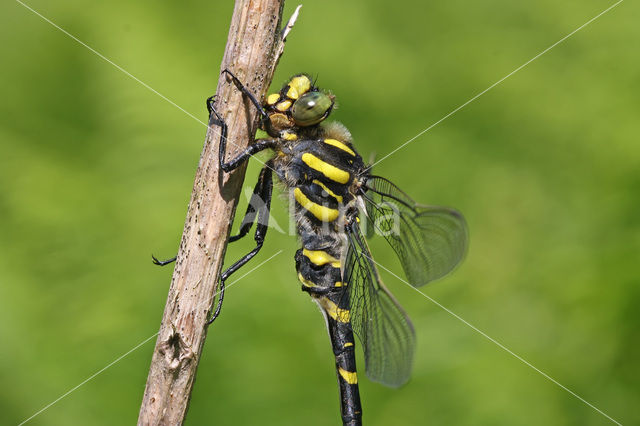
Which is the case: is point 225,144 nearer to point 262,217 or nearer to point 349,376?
point 262,217

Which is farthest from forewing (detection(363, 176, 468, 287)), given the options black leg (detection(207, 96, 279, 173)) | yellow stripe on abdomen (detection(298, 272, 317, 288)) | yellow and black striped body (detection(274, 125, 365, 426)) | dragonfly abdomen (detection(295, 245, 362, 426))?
black leg (detection(207, 96, 279, 173))

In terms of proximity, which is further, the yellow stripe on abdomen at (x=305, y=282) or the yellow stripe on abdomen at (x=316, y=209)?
the yellow stripe on abdomen at (x=305, y=282)

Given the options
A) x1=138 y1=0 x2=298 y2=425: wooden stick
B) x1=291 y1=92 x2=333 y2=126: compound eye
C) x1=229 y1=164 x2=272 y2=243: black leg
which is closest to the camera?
x1=138 y1=0 x2=298 y2=425: wooden stick

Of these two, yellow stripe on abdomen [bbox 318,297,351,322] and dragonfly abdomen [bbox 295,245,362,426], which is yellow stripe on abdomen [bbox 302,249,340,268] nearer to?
dragonfly abdomen [bbox 295,245,362,426]

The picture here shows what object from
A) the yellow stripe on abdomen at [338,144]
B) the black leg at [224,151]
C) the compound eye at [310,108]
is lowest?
the black leg at [224,151]

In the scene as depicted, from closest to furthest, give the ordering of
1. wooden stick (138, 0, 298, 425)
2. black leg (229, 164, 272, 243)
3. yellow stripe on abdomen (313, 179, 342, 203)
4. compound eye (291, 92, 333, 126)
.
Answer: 1. wooden stick (138, 0, 298, 425)
2. compound eye (291, 92, 333, 126)
3. yellow stripe on abdomen (313, 179, 342, 203)
4. black leg (229, 164, 272, 243)

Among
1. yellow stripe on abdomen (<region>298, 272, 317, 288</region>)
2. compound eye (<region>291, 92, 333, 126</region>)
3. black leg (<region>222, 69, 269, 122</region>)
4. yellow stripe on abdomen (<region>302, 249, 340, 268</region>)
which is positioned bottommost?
yellow stripe on abdomen (<region>298, 272, 317, 288</region>)

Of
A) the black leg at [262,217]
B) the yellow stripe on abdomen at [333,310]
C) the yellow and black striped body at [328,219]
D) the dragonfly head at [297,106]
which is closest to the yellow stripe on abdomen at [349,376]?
the yellow and black striped body at [328,219]

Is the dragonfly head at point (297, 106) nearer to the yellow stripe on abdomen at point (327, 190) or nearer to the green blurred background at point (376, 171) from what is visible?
the yellow stripe on abdomen at point (327, 190)
